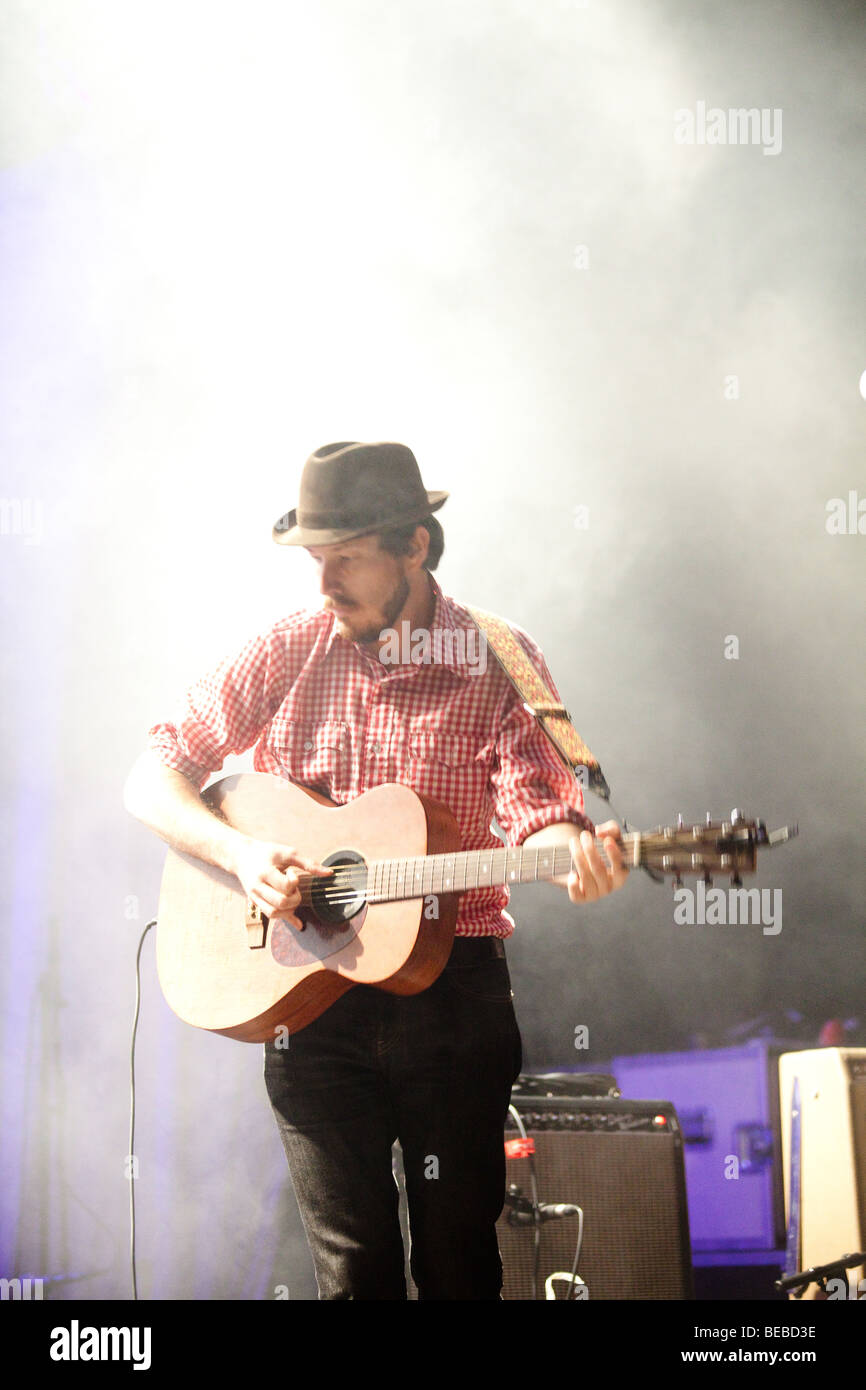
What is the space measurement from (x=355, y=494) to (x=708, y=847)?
105 centimetres

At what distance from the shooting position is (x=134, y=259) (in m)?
3.59

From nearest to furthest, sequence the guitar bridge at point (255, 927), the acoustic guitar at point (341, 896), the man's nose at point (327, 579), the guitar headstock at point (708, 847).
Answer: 1. the guitar headstock at point (708, 847)
2. the acoustic guitar at point (341, 896)
3. the guitar bridge at point (255, 927)
4. the man's nose at point (327, 579)

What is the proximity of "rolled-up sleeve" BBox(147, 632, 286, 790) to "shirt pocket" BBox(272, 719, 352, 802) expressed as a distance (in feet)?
0.24

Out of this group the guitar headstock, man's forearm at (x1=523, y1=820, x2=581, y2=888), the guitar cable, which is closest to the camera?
the guitar headstock

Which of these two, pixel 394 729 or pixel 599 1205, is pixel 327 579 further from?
pixel 599 1205

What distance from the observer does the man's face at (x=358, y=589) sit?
2311mm

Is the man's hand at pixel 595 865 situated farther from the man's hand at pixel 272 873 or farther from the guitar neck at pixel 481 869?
the man's hand at pixel 272 873

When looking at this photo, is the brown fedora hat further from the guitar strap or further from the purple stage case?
the purple stage case

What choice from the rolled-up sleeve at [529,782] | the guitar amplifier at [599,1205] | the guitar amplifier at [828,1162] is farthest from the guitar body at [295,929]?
the guitar amplifier at [828,1162]

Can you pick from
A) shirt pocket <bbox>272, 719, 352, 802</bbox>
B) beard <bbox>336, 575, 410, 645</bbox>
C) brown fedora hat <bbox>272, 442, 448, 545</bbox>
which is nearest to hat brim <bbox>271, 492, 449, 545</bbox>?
brown fedora hat <bbox>272, 442, 448, 545</bbox>

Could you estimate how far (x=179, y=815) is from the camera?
7.54ft

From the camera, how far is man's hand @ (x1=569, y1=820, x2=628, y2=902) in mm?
1951

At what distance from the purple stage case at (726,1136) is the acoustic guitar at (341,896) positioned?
171 cm
